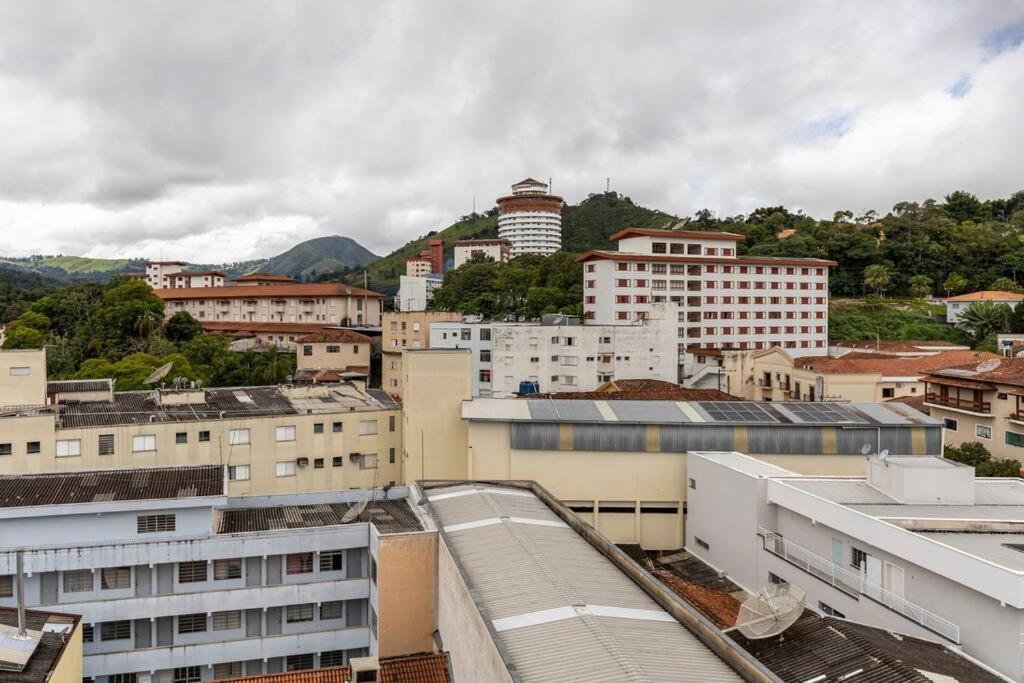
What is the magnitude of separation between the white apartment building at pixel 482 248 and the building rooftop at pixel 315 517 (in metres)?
112

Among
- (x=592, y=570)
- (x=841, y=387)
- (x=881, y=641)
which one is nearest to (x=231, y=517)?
(x=592, y=570)

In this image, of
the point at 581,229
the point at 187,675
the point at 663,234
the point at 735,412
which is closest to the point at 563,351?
the point at 663,234

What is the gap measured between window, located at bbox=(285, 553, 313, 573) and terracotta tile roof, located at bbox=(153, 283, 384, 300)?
65.8m

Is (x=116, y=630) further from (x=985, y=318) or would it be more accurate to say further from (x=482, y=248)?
(x=482, y=248)

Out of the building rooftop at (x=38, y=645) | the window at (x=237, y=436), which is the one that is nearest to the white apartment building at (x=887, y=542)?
the building rooftop at (x=38, y=645)

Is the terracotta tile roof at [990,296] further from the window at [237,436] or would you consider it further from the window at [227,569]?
the window at [227,569]

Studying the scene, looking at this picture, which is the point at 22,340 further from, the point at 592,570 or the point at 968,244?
the point at 968,244

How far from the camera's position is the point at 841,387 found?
43125mm

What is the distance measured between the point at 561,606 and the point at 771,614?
163 inches

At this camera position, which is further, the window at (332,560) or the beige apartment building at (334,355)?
the beige apartment building at (334,355)

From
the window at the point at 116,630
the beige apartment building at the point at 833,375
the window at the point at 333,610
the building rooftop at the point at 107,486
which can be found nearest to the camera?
the window at the point at 116,630

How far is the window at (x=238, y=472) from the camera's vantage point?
2994 centimetres

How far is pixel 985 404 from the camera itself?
34125mm

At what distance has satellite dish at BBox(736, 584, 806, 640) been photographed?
13367mm
